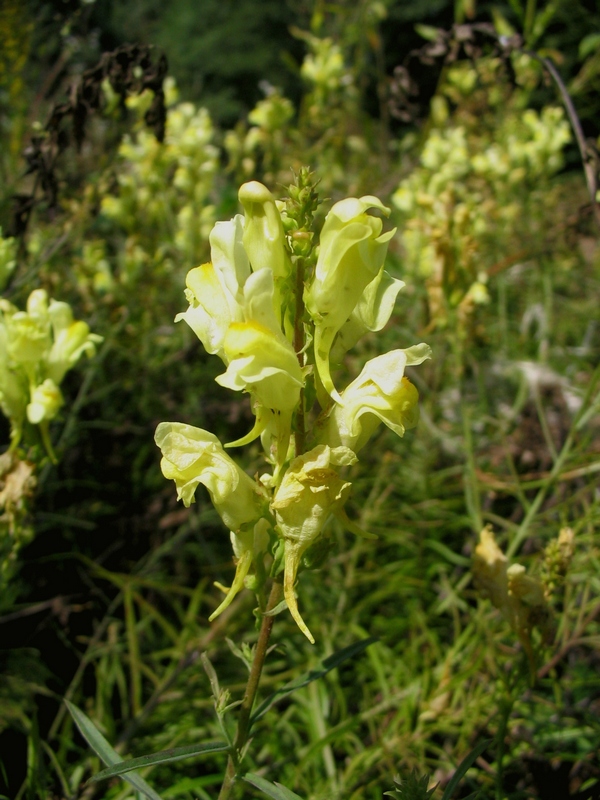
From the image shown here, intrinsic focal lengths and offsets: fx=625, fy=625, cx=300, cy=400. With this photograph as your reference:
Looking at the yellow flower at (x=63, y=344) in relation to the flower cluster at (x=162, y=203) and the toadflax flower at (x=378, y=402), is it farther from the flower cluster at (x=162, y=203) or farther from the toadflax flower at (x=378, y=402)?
the flower cluster at (x=162, y=203)

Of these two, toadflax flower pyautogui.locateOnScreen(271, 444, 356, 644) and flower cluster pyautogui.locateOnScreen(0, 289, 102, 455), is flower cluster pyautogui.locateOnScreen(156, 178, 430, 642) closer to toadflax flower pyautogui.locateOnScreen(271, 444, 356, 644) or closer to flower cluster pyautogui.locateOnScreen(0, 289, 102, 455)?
toadflax flower pyautogui.locateOnScreen(271, 444, 356, 644)

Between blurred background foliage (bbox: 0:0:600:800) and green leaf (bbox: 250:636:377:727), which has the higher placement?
green leaf (bbox: 250:636:377:727)

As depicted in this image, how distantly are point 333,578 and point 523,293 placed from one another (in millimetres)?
2090

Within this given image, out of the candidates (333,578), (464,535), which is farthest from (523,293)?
(333,578)

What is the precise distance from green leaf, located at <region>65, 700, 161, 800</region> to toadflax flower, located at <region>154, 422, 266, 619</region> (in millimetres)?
232

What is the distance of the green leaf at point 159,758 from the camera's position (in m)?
0.56

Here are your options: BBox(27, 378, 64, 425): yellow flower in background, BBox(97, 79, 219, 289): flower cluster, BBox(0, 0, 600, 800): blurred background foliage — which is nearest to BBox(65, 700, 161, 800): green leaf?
BBox(0, 0, 600, 800): blurred background foliage

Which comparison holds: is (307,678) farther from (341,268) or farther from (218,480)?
(341,268)

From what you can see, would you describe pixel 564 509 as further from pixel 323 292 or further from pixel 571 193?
pixel 571 193

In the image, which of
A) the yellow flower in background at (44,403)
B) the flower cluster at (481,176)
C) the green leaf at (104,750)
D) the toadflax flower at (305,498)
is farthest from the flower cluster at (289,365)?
the flower cluster at (481,176)

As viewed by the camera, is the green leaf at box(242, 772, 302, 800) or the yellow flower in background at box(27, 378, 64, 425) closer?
the green leaf at box(242, 772, 302, 800)

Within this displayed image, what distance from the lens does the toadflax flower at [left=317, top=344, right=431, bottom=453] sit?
645mm

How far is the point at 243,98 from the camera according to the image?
1620cm

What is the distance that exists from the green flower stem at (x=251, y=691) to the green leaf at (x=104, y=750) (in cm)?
8
